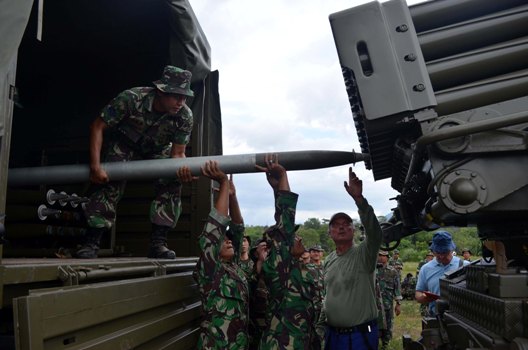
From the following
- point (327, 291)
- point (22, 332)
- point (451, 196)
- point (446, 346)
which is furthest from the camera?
point (327, 291)

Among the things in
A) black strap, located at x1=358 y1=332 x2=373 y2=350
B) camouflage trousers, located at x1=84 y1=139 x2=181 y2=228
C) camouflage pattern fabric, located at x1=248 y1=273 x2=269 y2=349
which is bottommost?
black strap, located at x1=358 y1=332 x2=373 y2=350

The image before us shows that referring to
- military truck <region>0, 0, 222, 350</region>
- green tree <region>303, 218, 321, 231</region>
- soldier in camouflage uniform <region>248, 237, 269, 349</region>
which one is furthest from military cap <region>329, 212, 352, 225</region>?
green tree <region>303, 218, 321, 231</region>

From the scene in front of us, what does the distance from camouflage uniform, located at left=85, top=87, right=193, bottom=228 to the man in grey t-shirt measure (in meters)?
1.37

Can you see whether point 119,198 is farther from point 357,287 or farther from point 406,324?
point 406,324

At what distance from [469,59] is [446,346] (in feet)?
6.16

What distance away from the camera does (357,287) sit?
385cm

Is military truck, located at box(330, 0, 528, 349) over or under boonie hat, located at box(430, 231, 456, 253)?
over

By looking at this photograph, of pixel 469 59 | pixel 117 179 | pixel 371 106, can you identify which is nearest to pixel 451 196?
pixel 371 106

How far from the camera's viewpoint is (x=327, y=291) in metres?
4.04

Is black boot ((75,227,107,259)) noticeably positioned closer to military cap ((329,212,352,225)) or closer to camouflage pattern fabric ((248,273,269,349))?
camouflage pattern fabric ((248,273,269,349))

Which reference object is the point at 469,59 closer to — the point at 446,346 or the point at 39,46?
the point at 446,346

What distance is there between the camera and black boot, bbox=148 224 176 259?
382 centimetres

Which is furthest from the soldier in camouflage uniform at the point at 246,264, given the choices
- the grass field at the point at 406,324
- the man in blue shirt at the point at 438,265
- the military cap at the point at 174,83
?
the grass field at the point at 406,324

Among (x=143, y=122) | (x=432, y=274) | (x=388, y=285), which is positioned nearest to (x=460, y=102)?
(x=143, y=122)
